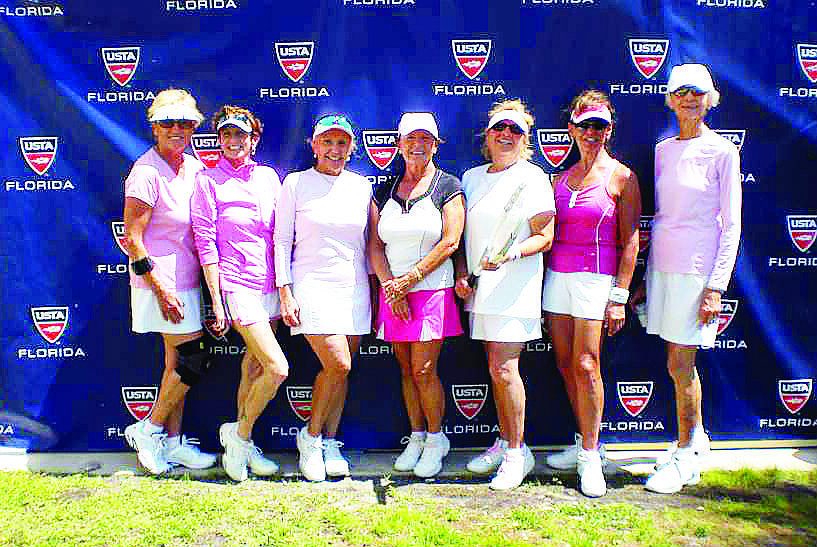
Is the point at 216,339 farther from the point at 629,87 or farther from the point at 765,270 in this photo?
the point at 765,270

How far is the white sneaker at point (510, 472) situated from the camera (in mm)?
3951

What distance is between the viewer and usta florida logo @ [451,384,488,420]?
15.0 feet

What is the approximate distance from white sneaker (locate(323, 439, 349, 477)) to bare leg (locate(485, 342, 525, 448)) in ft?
3.09

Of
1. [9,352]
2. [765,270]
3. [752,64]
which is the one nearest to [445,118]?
[752,64]

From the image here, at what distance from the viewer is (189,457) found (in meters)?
4.26

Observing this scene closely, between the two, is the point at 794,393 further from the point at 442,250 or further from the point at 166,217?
the point at 166,217

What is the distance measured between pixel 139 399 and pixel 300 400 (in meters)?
1.00

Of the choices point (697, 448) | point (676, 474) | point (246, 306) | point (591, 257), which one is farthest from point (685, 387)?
point (246, 306)

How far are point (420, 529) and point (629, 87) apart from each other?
2844 millimetres

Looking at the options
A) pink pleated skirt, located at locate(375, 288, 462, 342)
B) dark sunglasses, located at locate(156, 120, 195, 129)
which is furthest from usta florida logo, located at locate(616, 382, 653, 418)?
dark sunglasses, located at locate(156, 120, 195, 129)

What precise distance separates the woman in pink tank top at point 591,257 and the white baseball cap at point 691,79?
38 cm

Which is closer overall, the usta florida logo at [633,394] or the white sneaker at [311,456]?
the white sneaker at [311,456]

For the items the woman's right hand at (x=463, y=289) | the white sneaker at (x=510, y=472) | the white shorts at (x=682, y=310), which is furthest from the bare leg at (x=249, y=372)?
the white shorts at (x=682, y=310)

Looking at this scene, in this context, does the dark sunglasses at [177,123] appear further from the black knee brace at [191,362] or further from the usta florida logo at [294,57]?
the black knee brace at [191,362]
